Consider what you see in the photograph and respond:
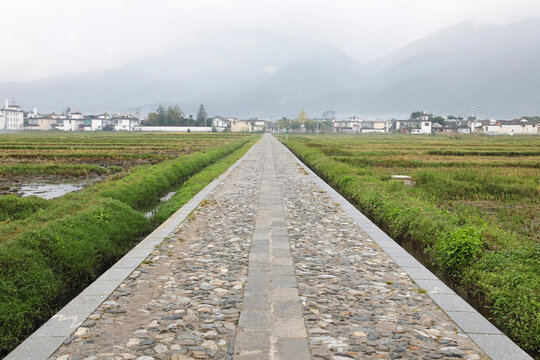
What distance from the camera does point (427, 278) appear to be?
670cm

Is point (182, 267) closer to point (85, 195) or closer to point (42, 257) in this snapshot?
point (42, 257)

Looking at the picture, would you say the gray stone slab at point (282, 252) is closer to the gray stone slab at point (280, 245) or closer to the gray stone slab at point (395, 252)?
the gray stone slab at point (280, 245)

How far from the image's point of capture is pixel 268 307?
213 inches

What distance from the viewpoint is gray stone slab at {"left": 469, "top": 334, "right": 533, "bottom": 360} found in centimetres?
434

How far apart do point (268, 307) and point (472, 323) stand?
2484mm

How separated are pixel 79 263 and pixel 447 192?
47.1 feet

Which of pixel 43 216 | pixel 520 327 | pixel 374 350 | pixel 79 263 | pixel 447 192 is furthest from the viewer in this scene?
pixel 447 192

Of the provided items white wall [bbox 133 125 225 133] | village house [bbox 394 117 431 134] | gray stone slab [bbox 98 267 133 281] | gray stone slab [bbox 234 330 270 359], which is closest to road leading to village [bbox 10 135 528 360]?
gray stone slab [bbox 234 330 270 359]

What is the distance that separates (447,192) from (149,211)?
38.8 ft

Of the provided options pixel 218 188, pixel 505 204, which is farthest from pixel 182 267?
pixel 505 204

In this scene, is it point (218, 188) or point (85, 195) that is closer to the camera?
point (85, 195)

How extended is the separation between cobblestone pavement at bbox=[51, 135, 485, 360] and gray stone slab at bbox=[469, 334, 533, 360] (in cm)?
11

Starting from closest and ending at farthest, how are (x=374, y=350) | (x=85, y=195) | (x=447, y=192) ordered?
(x=374, y=350), (x=85, y=195), (x=447, y=192)

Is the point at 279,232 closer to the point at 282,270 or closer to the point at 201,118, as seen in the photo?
the point at 282,270
